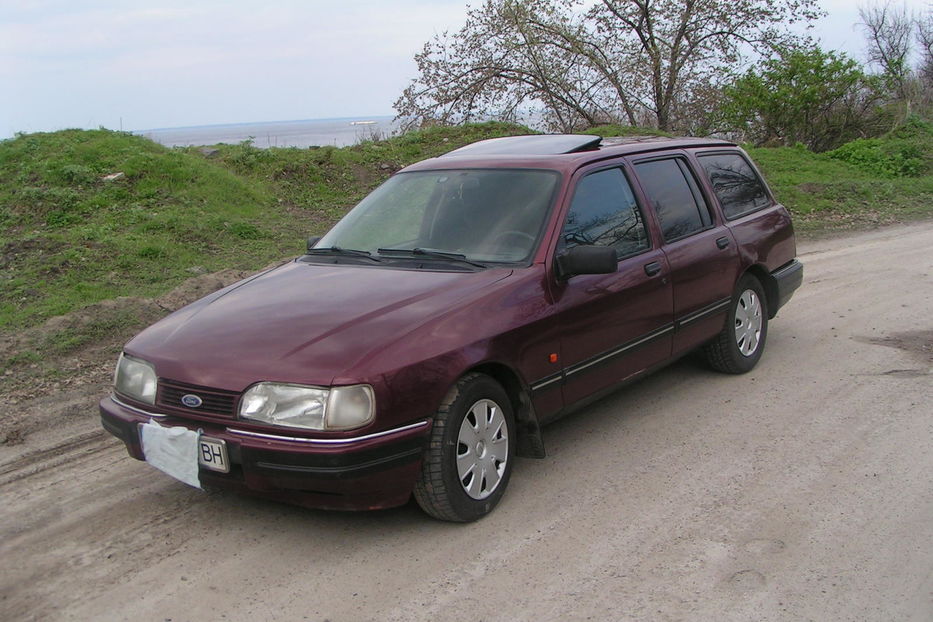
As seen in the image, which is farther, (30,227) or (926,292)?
(30,227)

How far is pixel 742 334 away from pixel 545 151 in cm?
210

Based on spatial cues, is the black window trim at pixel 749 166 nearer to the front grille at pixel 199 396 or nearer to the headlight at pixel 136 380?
the front grille at pixel 199 396

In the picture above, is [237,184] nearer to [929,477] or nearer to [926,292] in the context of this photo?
[926,292]

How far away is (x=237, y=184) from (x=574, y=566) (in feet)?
31.2

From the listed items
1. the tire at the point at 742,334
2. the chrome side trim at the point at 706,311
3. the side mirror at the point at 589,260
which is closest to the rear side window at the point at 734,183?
the tire at the point at 742,334

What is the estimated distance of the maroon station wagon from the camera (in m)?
3.65

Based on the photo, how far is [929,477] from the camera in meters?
4.40

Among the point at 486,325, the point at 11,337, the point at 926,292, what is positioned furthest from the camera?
the point at 926,292

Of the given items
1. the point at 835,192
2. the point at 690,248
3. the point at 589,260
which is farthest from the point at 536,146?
the point at 835,192

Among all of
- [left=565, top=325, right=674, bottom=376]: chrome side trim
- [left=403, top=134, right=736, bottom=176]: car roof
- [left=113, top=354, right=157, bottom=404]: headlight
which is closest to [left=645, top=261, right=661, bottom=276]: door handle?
[left=565, top=325, right=674, bottom=376]: chrome side trim

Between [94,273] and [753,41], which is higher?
[753,41]

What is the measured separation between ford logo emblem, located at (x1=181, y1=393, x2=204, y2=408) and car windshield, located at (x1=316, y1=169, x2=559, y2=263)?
1.47 metres

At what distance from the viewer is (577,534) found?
13.0 ft

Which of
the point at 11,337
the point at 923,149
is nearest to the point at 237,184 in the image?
the point at 11,337
